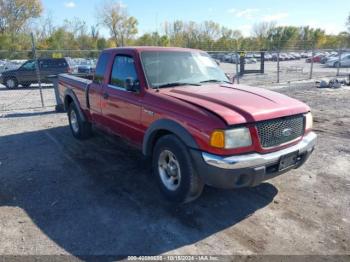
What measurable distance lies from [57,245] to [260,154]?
2.38 m

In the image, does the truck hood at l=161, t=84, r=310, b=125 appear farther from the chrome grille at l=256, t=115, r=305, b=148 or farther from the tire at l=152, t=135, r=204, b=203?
the tire at l=152, t=135, r=204, b=203

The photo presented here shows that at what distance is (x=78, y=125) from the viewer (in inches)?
255

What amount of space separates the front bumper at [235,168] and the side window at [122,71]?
1715 mm

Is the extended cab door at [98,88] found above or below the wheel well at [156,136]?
above

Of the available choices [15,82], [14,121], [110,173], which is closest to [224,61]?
[15,82]

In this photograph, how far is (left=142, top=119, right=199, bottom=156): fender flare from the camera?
3373 mm

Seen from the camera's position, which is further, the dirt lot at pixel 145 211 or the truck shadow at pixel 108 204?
the truck shadow at pixel 108 204

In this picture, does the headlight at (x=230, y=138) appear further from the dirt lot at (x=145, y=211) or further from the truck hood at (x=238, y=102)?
the dirt lot at (x=145, y=211)

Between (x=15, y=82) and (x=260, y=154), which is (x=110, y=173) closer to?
(x=260, y=154)

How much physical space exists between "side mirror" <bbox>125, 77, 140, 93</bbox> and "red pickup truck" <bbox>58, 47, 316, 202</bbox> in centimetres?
1

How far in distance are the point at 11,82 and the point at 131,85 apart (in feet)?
56.3

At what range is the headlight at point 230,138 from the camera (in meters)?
3.14

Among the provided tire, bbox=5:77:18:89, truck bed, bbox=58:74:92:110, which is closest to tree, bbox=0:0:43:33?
tire, bbox=5:77:18:89

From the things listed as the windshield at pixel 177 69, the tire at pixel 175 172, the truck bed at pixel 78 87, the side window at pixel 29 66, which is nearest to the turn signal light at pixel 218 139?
the tire at pixel 175 172
